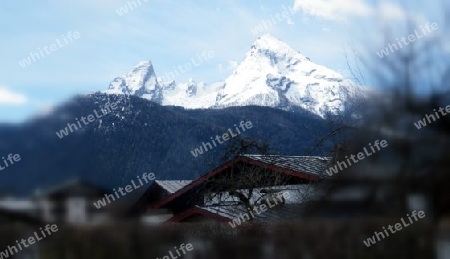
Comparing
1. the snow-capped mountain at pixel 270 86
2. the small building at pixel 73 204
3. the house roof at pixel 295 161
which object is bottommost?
the house roof at pixel 295 161

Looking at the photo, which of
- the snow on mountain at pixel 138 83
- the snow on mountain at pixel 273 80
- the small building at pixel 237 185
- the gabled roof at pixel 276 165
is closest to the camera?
the snow on mountain at pixel 138 83

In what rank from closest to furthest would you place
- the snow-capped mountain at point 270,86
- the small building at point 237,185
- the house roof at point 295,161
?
the house roof at point 295,161 < the small building at point 237,185 < the snow-capped mountain at point 270,86

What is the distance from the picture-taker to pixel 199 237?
191 inches

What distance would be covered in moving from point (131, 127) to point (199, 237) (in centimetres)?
136

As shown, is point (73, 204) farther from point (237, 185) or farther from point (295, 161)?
point (237, 185)

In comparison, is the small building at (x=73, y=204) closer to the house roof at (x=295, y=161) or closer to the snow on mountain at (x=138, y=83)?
the snow on mountain at (x=138, y=83)

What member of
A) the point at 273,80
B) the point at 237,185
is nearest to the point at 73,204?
the point at 237,185

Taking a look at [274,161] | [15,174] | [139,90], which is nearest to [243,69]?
[274,161]

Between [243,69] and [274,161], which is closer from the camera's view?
[274,161]

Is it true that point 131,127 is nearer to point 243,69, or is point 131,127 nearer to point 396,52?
point 396,52

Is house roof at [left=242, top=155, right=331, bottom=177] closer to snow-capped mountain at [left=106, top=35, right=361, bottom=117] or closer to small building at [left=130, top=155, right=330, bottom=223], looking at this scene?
small building at [left=130, top=155, right=330, bottom=223]

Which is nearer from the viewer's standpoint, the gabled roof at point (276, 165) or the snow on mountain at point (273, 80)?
the gabled roof at point (276, 165)

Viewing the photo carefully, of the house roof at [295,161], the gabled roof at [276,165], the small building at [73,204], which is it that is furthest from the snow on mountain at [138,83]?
the house roof at [295,161]

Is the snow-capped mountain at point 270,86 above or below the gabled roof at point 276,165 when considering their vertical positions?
above
